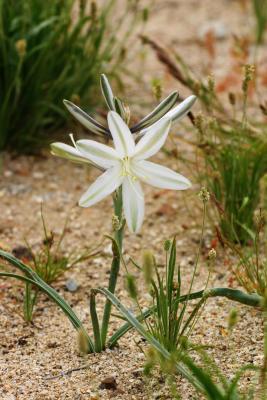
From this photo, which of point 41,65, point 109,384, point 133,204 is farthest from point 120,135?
point 41,65

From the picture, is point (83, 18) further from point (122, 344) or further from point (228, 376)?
point (228, 376)

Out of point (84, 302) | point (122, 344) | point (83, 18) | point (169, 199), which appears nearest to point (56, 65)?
point (83, 18)

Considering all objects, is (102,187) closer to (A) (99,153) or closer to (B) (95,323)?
(A) (99,153)

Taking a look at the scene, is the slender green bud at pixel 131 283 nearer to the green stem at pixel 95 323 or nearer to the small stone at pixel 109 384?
the green stem at pixel 95 323

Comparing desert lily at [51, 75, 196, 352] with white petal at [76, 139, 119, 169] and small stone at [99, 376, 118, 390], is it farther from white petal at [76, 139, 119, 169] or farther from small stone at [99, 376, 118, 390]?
small stone at [99, 376, 118, 390]

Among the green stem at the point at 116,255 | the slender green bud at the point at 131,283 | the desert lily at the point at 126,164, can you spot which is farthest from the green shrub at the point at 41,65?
the slender green bud at the point at 131,283

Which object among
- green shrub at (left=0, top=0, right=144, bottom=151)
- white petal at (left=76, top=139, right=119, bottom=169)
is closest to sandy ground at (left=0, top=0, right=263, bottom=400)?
green shrub at (left=0, top=0, right=144, bottom=151)

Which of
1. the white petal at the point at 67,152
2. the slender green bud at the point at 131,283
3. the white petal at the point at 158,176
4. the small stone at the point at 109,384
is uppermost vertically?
the white petal at the point at 67,152
